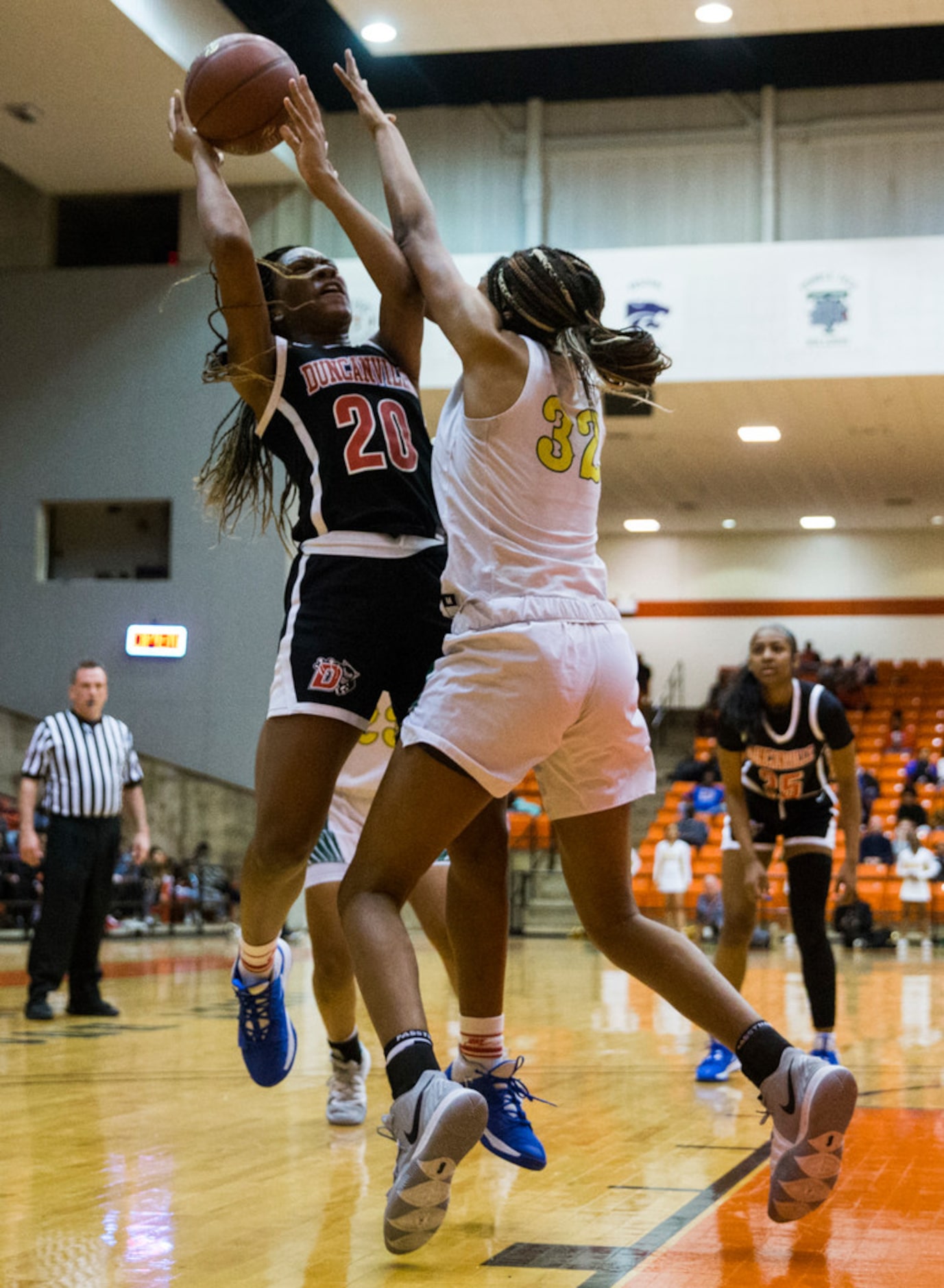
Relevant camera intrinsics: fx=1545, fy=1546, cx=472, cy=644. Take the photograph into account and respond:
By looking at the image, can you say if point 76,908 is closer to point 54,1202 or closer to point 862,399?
point 54,1202

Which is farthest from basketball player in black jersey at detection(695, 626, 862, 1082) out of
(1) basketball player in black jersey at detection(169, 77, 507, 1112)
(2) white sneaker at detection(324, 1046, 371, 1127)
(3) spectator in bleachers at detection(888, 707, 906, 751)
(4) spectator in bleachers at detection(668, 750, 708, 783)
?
(3) spectator in bleachers at detection(888, 707, 906, 751)

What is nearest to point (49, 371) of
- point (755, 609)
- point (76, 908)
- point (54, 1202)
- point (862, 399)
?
point (862, 399)

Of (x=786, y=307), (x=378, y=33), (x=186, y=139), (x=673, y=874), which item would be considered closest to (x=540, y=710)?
(x=186, y=139)

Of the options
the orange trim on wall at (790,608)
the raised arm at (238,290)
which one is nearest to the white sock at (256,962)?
the raised arm at (238,290)

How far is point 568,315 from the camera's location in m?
2.95

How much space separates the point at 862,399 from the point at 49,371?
8706 millimetres

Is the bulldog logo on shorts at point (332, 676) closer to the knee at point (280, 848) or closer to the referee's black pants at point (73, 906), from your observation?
the knee at point (280, 848)

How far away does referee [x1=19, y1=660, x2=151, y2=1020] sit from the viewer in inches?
296

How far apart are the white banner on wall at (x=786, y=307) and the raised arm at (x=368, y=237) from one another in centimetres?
1105

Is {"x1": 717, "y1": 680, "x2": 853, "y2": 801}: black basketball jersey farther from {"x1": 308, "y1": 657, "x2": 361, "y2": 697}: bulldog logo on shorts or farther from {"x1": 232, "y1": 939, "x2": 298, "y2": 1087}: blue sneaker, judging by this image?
{"x1": 308, "y1": 657, "x2": 361, "y2": 697}: bulldog logo on shorts

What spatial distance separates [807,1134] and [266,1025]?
1336mm

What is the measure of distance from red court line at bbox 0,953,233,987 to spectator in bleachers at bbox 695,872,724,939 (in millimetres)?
5482

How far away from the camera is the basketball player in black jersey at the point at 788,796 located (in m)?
5.22

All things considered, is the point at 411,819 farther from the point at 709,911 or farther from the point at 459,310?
the point at 709,911
